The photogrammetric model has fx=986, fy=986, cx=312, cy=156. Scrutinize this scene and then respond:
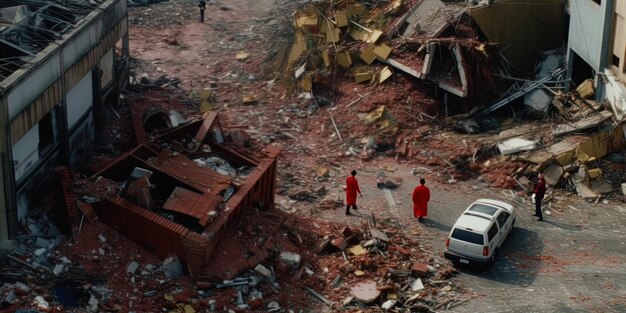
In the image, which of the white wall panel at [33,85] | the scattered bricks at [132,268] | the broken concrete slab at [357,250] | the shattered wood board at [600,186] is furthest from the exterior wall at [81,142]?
the shattered wood board at [600,186]

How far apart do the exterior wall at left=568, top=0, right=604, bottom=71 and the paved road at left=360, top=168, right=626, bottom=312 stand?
19.5ft

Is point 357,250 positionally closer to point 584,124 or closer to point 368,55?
point 584,124

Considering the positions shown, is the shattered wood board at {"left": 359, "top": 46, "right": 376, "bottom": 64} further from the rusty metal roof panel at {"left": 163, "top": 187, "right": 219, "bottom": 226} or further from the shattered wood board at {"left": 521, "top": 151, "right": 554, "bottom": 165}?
the rusty metal roof panel at {"left": 163, "top": 187, "right": 219, "bottom": 226}

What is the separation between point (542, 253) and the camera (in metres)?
23.4

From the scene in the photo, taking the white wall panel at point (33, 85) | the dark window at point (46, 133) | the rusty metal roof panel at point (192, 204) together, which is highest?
the white wall panel at point (33, 85)

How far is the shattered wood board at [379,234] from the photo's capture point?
2320cm

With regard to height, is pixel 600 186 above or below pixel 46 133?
below

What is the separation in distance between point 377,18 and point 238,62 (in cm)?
605

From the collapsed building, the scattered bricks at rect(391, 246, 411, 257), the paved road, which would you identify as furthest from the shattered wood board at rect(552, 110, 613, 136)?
the scattered bricks at rect(391, 246, 411, 257)

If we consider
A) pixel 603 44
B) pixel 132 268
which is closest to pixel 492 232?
pixel 132 268

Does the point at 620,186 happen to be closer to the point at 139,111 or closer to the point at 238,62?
the point at 139,111

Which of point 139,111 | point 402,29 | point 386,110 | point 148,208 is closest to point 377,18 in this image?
point 402,29

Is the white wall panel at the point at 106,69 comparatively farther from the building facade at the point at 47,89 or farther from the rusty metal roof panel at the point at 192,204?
the rusty metal roof panel at the point at 192,204

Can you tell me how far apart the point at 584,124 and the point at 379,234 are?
842 cm
